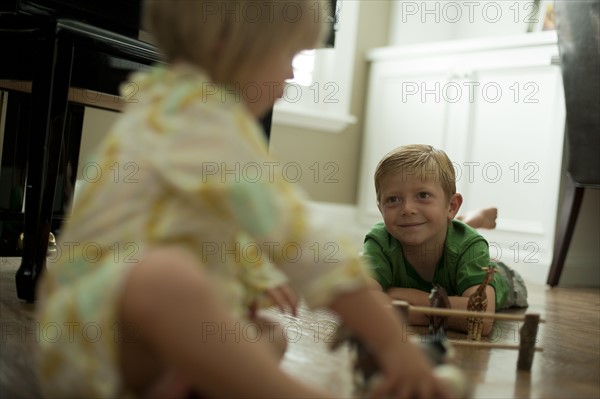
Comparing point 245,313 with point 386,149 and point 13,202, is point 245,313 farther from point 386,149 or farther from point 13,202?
point 386,149

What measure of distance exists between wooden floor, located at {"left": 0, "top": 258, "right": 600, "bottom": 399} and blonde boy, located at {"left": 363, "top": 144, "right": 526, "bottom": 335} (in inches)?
4.9

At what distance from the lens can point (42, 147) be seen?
1.13 meters

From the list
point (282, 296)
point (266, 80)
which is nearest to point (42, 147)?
point (282, 296)

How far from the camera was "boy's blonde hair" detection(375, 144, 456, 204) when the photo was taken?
1.40 m

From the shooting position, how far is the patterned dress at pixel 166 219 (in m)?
0.52

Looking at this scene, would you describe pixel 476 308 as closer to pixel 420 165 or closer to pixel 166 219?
pixel 420 165

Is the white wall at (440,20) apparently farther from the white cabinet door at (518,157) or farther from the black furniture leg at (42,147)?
the black furniture leg at (42,147)

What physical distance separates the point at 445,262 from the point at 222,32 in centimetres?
96

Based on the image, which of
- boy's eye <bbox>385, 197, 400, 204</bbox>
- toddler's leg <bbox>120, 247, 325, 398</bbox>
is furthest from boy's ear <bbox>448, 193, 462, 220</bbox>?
toddler's leg <bbox>120, 247, 325, 398</bbox>

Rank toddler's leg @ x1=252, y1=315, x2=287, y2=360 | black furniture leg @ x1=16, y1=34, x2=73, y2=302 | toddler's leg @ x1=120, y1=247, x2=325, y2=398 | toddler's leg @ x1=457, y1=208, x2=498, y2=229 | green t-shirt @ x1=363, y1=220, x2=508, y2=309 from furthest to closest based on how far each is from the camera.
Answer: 1. toddler's leg @ x1=457, y1=208, x2=498, y2=229
2. green t-shirt @ x1=363, y1=220, x2=508, y2=309
3. black furniture leg @ x1=16, y1=34, x2=73, y2=302
4. toddler's leg @ x1=252, y1=315, x2=287, y2=360
5. toddler's leg @ x1=120, y1=247, x2=325, y2=398

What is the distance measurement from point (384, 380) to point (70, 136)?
1.53m

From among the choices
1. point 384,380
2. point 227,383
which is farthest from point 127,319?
point 384,380

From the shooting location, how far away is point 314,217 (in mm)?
543

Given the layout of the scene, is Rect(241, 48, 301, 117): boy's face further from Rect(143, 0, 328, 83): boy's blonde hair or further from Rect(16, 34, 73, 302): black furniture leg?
Rect(16, 34, 73, 302): black furniture leg
